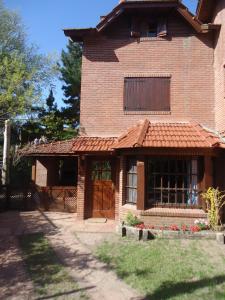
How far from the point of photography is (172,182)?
1091 cm

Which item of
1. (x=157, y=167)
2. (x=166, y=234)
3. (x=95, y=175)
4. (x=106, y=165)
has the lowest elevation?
(x=166, y=234)

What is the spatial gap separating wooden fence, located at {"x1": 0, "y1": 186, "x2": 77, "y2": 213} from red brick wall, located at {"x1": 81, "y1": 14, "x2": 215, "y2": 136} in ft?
12.4

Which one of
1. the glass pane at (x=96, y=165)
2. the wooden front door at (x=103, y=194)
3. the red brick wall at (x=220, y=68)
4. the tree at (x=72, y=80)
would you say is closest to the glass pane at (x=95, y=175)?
the wooden front door at (x=103, y=194)

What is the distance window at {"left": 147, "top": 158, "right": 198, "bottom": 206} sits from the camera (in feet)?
35.3

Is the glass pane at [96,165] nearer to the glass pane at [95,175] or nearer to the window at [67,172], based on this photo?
the glass pane at [95,175]

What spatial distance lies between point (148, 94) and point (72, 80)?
20.9 m

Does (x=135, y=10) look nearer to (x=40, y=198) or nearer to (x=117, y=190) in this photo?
(x=117, y=190)

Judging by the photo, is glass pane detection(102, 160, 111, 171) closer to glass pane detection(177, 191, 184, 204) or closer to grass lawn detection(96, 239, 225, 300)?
glass pane detection(177, 191, 184, 204)

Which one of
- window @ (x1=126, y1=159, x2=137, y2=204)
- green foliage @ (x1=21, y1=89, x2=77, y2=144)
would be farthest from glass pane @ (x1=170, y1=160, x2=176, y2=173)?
green foliage @ (x1=21, y1=89, x2=77, y2=144)

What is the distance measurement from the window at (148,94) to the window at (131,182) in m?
2.73

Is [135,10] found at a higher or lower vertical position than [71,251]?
→ higher

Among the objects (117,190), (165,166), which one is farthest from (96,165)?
(165,166)

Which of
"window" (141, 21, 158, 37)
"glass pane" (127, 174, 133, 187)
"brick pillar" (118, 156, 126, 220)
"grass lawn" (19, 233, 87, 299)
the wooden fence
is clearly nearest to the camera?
"grass lawn" (19, 233, 87, 299)

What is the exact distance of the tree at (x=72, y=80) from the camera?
1241 inches
